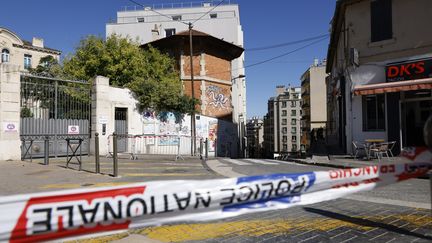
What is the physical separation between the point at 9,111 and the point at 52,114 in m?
2.23

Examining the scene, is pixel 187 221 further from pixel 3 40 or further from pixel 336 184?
pixel 3 40

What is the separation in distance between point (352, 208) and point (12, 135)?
1298 centimetres

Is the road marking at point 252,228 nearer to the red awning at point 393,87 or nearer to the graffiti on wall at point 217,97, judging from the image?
the red awning at point 393,87

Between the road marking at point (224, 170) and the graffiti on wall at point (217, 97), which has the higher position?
the graffiti on wall at point (217, 97)

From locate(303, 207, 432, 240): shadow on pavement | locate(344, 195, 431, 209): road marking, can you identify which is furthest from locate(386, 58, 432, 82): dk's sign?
locate(303, 207, 432, 240): shadow on pavement

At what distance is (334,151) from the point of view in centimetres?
1948

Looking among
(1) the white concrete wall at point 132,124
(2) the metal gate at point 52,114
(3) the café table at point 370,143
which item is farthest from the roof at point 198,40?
(3) the café table at point 370,143

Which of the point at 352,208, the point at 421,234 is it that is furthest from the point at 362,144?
the point at 421,234

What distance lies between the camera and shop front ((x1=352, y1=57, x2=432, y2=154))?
48.2 ft

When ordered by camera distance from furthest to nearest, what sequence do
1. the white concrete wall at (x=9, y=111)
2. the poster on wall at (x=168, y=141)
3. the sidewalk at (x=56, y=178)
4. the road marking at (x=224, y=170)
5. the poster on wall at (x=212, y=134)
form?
the poster on wall at (x=212, y=134)
the poster on wall at (x=168, y=141)
the white concrete wall at (x=9, y=111)
the road marking at (x=224, y=170)
the sidewalk at (x=56, y=178)

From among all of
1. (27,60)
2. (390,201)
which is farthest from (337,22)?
(27,60)

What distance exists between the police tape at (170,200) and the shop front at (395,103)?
12524 mm

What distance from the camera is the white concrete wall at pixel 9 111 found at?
13.9 meters

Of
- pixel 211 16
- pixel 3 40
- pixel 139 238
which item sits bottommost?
pixel 139 238
